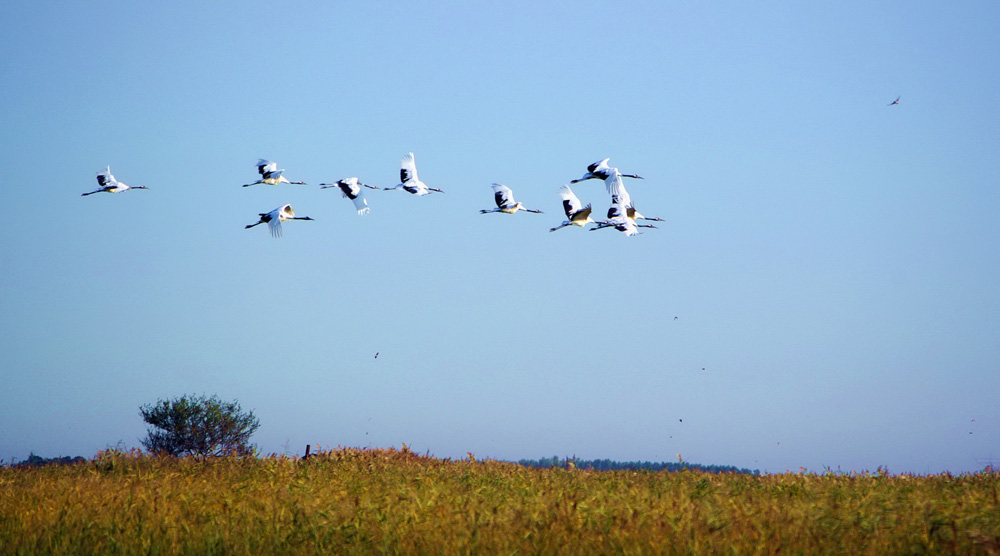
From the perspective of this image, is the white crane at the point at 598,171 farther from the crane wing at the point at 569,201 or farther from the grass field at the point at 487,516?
the grass field at the point at 487,516

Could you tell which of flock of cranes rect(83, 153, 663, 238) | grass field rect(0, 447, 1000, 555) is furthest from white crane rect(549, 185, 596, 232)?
grass field rect(0, 447, 1000, 555)

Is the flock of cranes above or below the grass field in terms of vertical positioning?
above

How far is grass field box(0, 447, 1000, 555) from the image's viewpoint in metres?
7.60

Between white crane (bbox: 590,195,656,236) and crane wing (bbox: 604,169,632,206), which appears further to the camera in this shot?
white crane (bbox: 590,195,656,236)

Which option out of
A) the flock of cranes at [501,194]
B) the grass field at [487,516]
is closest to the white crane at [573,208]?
the flock of cranes at [501,194]

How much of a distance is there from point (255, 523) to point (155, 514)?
1395mm

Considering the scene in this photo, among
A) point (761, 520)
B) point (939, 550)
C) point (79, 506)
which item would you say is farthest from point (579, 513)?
point (79, 506)

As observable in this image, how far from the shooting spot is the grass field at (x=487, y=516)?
7598 millimetres

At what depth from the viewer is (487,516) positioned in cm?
841

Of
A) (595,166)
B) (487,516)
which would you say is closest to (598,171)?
(595,166)

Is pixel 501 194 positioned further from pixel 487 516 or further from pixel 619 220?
pixel 487 516

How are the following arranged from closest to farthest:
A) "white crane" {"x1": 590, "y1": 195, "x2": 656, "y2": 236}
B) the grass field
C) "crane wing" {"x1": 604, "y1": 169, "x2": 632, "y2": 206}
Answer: the grass field, "crane wing" {"x1": 604, "y1": 169, "x2": 632, "y2": 206}, "white crane" {"x1": 590, "y1": 195, "x2": 656, "y2": 236}

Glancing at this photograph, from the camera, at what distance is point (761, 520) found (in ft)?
27.6

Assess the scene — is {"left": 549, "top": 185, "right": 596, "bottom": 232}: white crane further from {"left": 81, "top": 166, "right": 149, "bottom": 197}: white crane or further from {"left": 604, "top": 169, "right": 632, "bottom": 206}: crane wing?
{"left": 81, "top": 166, "right": 149, "bottom": 197}: white crane
